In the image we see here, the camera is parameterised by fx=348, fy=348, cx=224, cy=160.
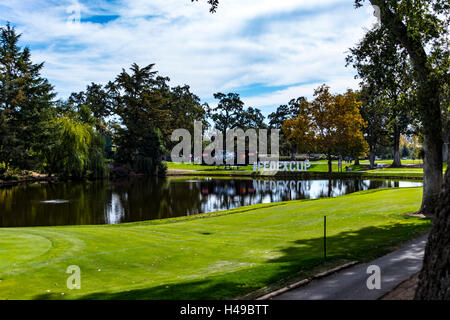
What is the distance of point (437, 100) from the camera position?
13984mm

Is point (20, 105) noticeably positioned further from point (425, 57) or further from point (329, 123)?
point (425, 57)

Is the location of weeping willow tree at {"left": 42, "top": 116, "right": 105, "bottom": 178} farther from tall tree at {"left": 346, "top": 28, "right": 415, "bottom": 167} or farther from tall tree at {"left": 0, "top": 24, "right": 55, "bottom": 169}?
tall tree at {"left": 346, "top": 28, "right": 415, "bottom": 167}

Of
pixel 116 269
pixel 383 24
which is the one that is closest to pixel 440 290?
pixel 116 269

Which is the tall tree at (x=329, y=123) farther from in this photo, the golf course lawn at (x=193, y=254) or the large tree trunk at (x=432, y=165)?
the large tree trunk at (x=432, y=165)

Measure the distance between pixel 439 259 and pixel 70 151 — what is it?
53064 mm

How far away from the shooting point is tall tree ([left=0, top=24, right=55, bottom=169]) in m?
46.4

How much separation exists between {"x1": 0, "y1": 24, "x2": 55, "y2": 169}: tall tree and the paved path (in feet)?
162

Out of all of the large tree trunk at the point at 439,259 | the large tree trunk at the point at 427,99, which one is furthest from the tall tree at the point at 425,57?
the large tree trunk at the point at 439,259

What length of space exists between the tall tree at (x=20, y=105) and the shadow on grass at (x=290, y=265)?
154 feet

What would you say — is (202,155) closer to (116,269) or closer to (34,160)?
(34,160)

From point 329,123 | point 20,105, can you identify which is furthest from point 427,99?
point 20,105

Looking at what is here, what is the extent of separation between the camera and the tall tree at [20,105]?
4641cm

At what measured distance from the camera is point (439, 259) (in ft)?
13.0
